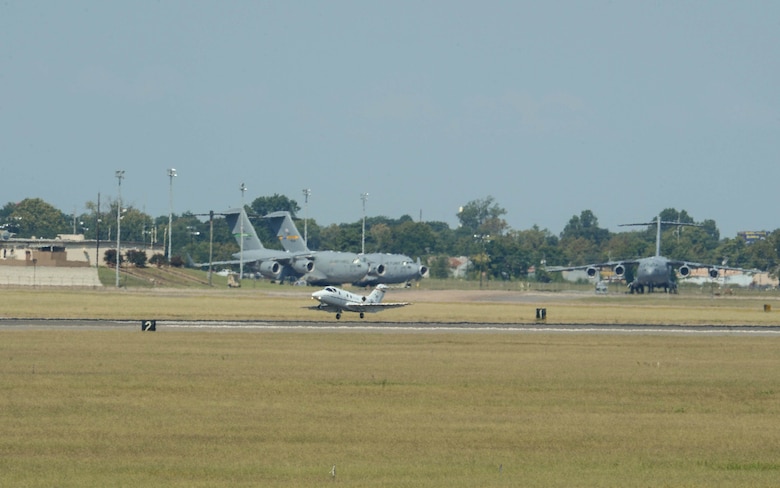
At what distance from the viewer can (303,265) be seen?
398ft

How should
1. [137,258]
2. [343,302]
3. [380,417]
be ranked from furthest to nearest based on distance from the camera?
[137,258] → [343,302] → [380,417]

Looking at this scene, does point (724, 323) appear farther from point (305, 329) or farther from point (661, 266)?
point (661, 266)

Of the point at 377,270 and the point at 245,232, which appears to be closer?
the point at 377,270

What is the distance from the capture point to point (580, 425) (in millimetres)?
20797

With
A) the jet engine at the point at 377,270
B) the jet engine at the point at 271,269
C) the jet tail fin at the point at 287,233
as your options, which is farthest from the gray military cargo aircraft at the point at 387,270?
the jet tail fin at the point at 287,233

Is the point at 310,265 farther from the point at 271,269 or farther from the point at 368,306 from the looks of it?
the point at 368,306

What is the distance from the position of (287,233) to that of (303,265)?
1402cm

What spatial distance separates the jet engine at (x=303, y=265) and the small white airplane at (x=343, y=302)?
58.4 metres

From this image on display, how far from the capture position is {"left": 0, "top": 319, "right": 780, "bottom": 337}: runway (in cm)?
4853

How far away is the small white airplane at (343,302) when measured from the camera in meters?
59.3

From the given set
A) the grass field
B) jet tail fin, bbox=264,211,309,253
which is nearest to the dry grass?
the grass field

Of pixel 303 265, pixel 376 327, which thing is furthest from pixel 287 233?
pixel 376 327

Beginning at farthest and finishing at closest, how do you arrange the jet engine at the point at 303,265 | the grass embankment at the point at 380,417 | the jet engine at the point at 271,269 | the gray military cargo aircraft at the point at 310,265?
the jet engine at the point at 271,269
the jet engine at the point at 303,265
the gray military cargo aircraft at the point at 310,265
the grass embankment at the point at 380,417

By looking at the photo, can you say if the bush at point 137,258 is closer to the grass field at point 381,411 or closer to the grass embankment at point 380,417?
the grass field at point 381,411
